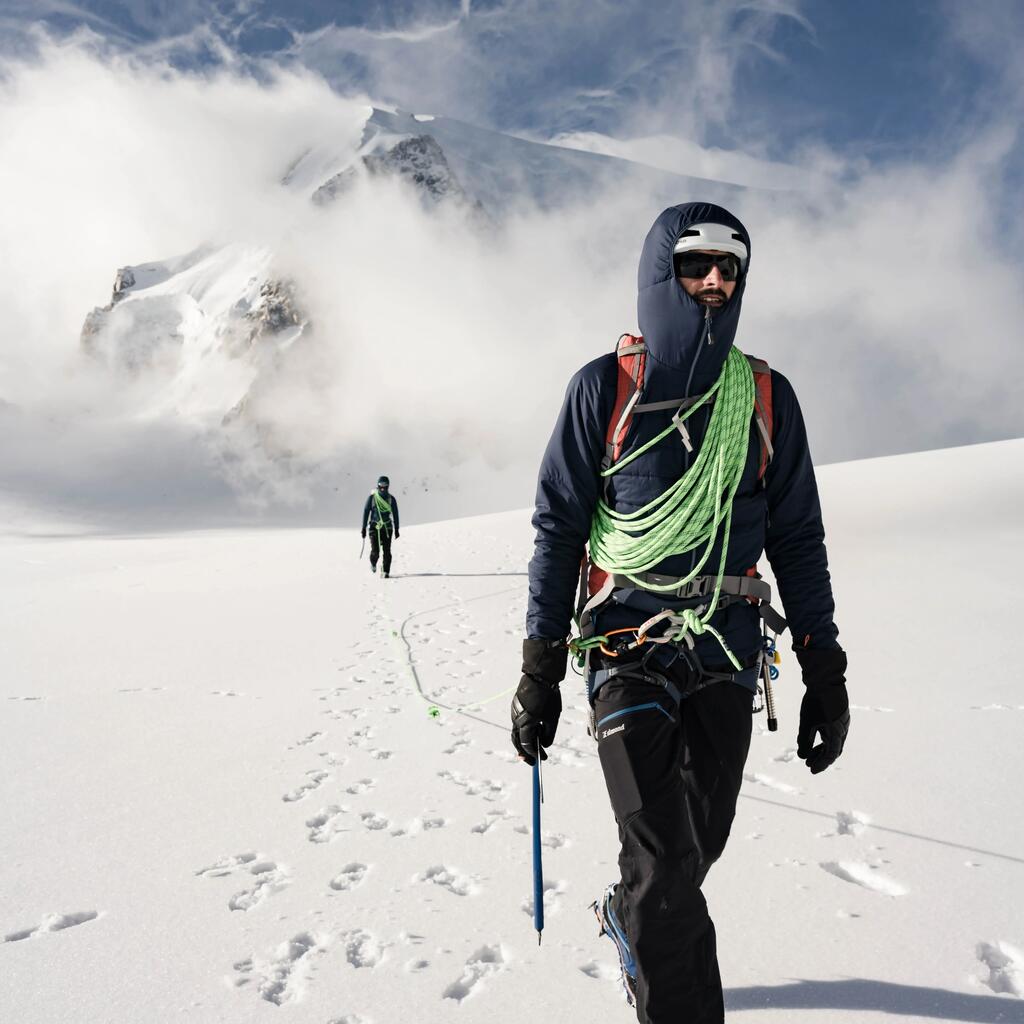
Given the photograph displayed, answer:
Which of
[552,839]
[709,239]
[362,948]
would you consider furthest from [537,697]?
[709,239]

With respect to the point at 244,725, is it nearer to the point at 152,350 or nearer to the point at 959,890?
the point at 959,890

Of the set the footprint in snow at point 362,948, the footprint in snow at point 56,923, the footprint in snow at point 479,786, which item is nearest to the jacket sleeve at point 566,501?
the footprint in snow at point 362,948

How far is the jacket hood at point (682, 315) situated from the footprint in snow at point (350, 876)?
101 inches

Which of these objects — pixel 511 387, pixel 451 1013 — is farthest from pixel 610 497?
pixel 511 387

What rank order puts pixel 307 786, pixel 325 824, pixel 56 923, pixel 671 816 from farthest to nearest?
1. pixel 307 786
2. pixel 325 824
3. pixel 56 923
4. pixel 671 816

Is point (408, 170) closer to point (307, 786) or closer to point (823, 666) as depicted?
point (307, 786)

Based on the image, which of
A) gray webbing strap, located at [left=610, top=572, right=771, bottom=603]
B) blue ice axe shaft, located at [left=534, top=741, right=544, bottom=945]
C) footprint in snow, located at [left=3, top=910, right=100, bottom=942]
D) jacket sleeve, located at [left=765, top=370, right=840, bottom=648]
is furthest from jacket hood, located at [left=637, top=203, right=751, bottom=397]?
footprint in snow, located at [left=3, top=910, right=100, bottom=942]

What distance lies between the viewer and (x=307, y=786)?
4.48m

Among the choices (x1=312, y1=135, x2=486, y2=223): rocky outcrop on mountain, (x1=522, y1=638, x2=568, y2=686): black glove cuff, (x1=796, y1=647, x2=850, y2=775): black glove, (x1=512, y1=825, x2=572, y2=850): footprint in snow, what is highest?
(x1=312, y1=135, x2=486, y2=223): rocky outcrop on mountain

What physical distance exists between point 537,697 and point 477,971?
107 cm

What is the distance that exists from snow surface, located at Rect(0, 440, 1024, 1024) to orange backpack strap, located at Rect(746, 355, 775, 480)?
1849 millimetres

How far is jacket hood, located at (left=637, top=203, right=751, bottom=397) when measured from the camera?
2.57 m

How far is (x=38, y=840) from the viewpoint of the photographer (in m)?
3.79

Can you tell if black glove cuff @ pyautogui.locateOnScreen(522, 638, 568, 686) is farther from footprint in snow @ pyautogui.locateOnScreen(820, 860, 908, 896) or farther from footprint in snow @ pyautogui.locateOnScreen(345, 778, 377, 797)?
footprint in snow @ pyautogui.locateOnScreen(345, 778, 377, 797)
